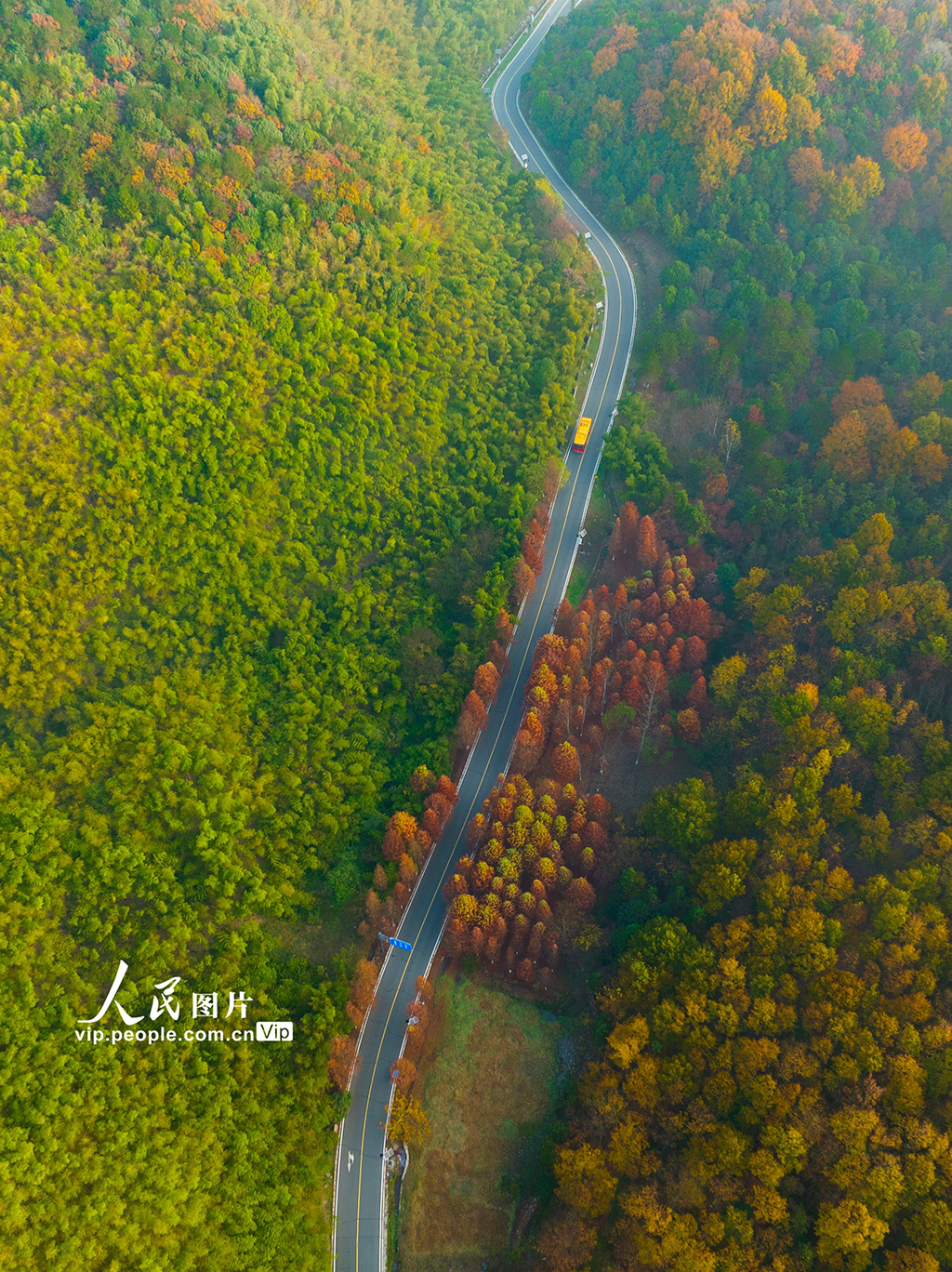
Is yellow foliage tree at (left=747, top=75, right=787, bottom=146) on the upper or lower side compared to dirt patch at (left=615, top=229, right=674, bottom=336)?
upper

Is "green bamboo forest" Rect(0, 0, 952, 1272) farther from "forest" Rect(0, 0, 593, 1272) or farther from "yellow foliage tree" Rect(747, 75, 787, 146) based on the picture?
"yellow foliage tree" Rect(747, 75, 787, 146)

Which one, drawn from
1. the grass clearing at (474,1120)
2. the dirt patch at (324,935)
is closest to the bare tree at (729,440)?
the grass clearing at (474,1120)

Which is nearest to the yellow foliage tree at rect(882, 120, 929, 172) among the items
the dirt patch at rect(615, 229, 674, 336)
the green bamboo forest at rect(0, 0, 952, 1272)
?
the green bamboo forest at rect(0, 0, 952, 1272)

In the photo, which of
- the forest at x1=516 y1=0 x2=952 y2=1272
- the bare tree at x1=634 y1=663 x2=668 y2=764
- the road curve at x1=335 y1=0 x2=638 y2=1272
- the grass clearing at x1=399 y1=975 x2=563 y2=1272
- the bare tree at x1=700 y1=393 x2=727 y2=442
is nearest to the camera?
the forest at x1=516 y1=0 x2=952 y2=1272

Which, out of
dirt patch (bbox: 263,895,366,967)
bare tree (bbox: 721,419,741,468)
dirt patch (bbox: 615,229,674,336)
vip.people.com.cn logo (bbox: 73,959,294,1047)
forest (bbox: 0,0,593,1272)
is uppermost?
dirt patch (bbox: 615,229,674,336)

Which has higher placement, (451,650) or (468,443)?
(468,443)

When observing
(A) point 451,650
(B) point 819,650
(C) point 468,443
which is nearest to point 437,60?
(C) point 468,443

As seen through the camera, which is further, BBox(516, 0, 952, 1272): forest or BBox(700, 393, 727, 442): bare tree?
BBox(700, 393, 727, 442): bare tree

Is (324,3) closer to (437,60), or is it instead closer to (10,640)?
(437,60)
